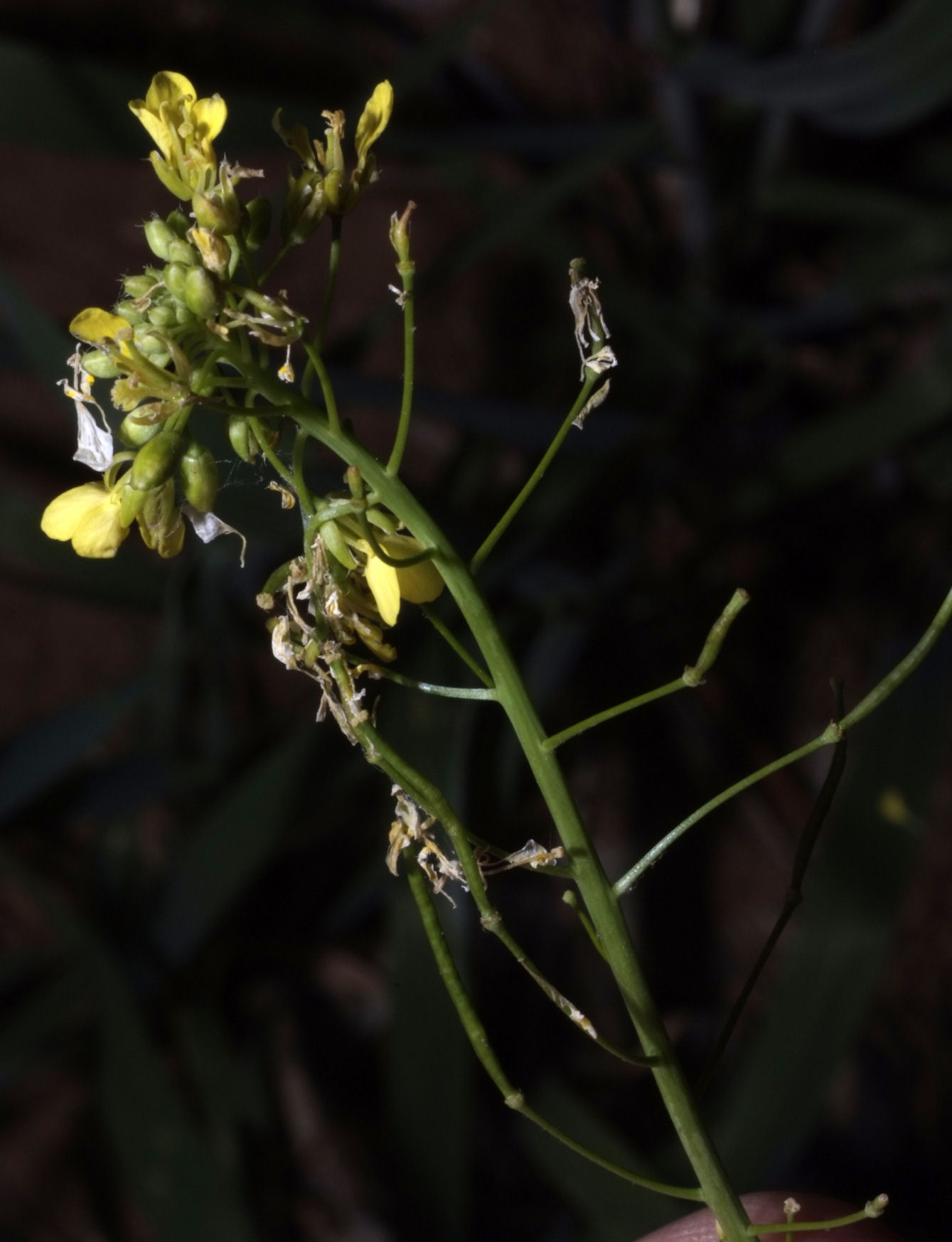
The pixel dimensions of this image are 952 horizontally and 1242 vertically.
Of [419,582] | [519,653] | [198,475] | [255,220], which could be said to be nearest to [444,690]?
[419,582]

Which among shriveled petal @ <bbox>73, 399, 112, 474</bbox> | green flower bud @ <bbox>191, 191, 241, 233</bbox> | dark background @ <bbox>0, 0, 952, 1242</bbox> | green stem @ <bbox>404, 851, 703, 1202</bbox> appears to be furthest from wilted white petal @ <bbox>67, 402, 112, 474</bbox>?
dark background @ <bbox>0, 0, 952, 1242</bbox>

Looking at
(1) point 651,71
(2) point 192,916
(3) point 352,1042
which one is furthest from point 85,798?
(1) point 651,71

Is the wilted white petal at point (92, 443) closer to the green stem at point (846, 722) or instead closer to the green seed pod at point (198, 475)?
the green seed pod at point (198, 475)

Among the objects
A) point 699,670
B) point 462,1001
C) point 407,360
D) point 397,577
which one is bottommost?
point 462,1001

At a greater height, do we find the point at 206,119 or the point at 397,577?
the point at 206,119

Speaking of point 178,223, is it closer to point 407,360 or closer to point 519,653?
point 407,360

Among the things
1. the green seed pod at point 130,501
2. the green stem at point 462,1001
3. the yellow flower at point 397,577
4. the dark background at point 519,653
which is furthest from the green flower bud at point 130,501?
the dark background at point 519,653

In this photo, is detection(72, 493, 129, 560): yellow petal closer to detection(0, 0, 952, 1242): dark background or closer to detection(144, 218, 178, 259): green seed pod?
detection(144, 218, 178, 259): green seed pod
